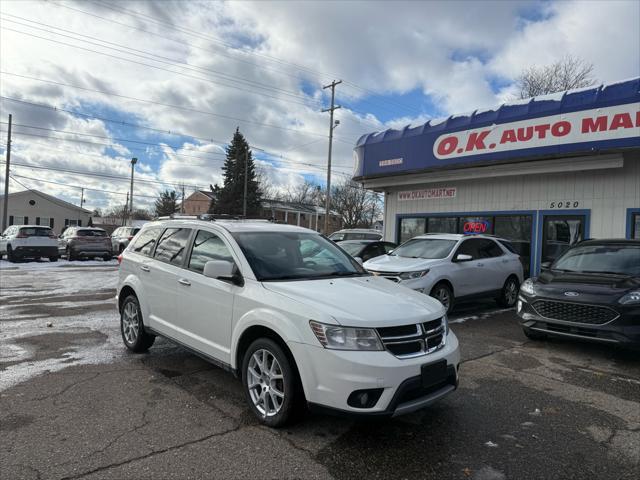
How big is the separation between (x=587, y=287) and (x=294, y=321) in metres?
4.68

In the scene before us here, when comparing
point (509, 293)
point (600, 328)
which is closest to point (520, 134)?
point (509, 293)

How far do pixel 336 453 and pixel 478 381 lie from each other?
2.40 meters

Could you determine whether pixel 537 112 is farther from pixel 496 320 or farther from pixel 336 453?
pixel 336 453

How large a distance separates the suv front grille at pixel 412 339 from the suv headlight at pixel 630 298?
135 inches

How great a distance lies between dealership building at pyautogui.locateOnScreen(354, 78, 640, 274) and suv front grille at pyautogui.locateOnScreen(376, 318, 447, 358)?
890 centimetres

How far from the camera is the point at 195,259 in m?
4.84

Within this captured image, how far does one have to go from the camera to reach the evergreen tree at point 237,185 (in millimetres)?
53812

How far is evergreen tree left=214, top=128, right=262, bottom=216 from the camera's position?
2119 inches

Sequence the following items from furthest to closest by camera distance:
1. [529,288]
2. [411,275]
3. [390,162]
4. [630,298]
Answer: [390,162], [411,275], [529,288], [630,298]

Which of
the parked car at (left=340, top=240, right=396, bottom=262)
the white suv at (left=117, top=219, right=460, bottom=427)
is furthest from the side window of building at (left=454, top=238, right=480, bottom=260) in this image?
the white suv at (left=117, top=219, right=460, bottom=427)

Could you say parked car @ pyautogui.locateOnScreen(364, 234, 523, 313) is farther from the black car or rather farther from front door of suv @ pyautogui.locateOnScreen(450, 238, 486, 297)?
the black car

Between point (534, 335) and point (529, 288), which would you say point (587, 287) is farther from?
point (534, 335)

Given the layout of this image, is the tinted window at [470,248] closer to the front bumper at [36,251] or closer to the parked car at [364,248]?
the parked car at [364,248]

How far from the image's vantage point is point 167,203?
90.0 m
